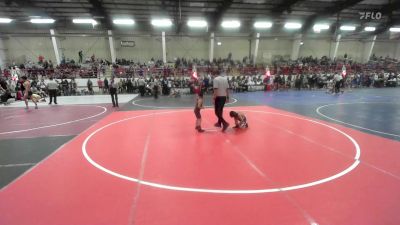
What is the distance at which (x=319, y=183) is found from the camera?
3.98 metres

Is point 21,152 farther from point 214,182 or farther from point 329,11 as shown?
point 329,11

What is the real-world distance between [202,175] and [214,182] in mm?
345

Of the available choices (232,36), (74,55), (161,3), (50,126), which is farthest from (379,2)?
(74,55)

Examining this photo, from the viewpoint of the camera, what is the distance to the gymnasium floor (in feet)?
10.5

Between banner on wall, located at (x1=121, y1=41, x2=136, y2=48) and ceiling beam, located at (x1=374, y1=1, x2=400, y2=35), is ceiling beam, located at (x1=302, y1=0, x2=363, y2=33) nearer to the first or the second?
ceiling beam, located at (x1=374, y1=1, x2=400, y2=35)

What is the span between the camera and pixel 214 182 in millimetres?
4094

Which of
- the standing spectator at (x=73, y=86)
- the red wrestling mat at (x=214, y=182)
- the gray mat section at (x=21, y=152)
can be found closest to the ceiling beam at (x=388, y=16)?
the red wrestling mat at (x=214, y=182)

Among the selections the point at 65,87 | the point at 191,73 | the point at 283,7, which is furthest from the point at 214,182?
the point at 283,7

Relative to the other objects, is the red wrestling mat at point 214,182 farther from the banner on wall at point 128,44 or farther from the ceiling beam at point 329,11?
the banner on wall at point 128,44

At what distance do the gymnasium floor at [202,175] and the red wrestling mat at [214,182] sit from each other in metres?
0.02

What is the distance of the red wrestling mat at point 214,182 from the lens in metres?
3.18

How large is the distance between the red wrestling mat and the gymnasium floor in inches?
0.6

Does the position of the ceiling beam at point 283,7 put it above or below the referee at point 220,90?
above

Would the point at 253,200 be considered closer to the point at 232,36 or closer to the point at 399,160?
the point at 399,160
